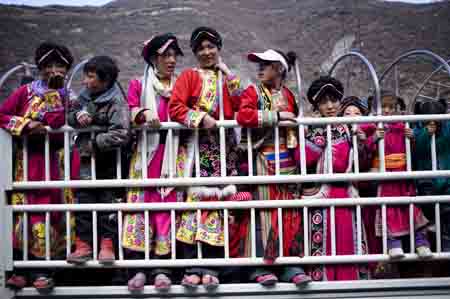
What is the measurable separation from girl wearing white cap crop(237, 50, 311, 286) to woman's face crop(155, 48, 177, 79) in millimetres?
535

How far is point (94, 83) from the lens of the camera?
9.14ft

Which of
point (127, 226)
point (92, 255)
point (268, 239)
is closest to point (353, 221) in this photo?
point (268, 239)

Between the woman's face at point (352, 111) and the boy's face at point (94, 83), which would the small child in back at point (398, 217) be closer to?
the woman's face at point (352, 111)

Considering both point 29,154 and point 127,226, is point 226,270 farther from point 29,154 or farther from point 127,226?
point 29,154

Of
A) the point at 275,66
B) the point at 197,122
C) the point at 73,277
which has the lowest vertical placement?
the point at 73,277

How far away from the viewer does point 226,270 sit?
272cm

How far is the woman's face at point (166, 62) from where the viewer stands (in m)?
2.92

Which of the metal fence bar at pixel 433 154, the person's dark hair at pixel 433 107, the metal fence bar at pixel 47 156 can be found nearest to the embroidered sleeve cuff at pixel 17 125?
the metal fence bar at pixel 47 156

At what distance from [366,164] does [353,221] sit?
1.25 feet

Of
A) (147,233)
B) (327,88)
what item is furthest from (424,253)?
(147,233)

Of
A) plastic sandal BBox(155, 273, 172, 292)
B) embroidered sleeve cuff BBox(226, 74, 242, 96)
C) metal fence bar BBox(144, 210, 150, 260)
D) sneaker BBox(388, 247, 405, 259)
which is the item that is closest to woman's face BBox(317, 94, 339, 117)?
embroidered sleeve cuff BBox(226, 74, 242, 96)

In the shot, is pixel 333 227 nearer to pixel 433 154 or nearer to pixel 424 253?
pixel 424 253

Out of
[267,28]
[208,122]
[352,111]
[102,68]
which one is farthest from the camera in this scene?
[267,28]

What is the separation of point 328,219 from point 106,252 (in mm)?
1296
